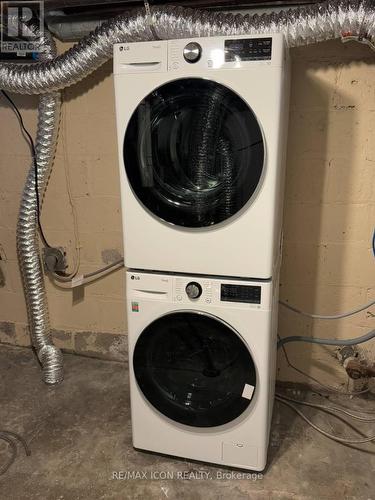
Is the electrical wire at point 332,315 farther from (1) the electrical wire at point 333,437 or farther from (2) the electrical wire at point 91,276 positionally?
(2) the electrical wire at point 91,276

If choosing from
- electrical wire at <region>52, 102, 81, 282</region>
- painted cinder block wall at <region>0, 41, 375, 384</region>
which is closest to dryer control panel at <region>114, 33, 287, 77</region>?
painted cinder block wall at <region>0, 41, 375, 384</region>

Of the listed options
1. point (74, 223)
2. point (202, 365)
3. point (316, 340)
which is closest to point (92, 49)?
point (74, 223)

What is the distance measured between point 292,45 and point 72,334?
79.6 inches

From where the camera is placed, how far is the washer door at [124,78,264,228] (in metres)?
1.26

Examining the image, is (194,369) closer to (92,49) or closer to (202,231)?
(202,231)

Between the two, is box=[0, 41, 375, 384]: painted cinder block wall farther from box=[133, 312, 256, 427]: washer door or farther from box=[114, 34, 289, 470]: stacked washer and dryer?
box=[133, 312, 256, 427]: washer door

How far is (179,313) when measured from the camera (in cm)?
146

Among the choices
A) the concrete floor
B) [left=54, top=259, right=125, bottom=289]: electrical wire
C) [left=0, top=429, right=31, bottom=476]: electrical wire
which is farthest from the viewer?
[left=54, top=259, right=125, bottom=289]: electrical wire

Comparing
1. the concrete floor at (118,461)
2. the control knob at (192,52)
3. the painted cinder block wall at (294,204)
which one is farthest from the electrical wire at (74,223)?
the control knob at (192,52)

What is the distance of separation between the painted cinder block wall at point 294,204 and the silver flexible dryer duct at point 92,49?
10 cm

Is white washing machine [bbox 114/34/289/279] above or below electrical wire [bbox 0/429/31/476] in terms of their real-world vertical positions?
above

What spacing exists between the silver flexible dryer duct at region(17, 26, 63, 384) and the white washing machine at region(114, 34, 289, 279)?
0.82m

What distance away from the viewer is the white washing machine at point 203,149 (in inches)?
48.3

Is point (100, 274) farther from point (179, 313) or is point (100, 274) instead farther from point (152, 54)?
point (152, 54)
